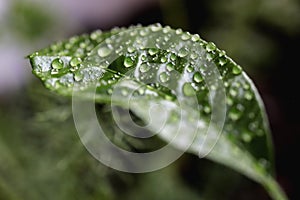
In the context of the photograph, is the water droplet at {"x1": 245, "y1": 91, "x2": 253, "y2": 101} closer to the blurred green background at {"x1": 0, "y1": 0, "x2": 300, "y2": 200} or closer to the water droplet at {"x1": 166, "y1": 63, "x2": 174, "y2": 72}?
the water droplet at {"x1": 166, "y1": 63, "x2": 174, "y2": 72}

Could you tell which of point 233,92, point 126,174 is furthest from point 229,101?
point 126,174

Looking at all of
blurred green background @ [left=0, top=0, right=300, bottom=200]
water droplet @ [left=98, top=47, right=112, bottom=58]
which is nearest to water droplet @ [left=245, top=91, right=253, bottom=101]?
water droplet @ [left=98, top=47, right=112, bottom=58]

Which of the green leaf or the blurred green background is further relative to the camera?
the blurred green background

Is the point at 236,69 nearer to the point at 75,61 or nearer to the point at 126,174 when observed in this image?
the point at 75,61

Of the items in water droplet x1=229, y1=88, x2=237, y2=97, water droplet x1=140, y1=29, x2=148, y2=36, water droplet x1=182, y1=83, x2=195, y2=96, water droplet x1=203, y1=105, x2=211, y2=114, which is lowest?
water droplet x1=203, y1=105, x2=211, y2=114

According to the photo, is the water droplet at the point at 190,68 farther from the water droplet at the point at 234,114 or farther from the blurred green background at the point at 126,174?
the blurred green background at the point at 126,174

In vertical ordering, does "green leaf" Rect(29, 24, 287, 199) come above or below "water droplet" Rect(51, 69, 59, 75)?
above

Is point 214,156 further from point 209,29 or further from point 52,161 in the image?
point 209,29
